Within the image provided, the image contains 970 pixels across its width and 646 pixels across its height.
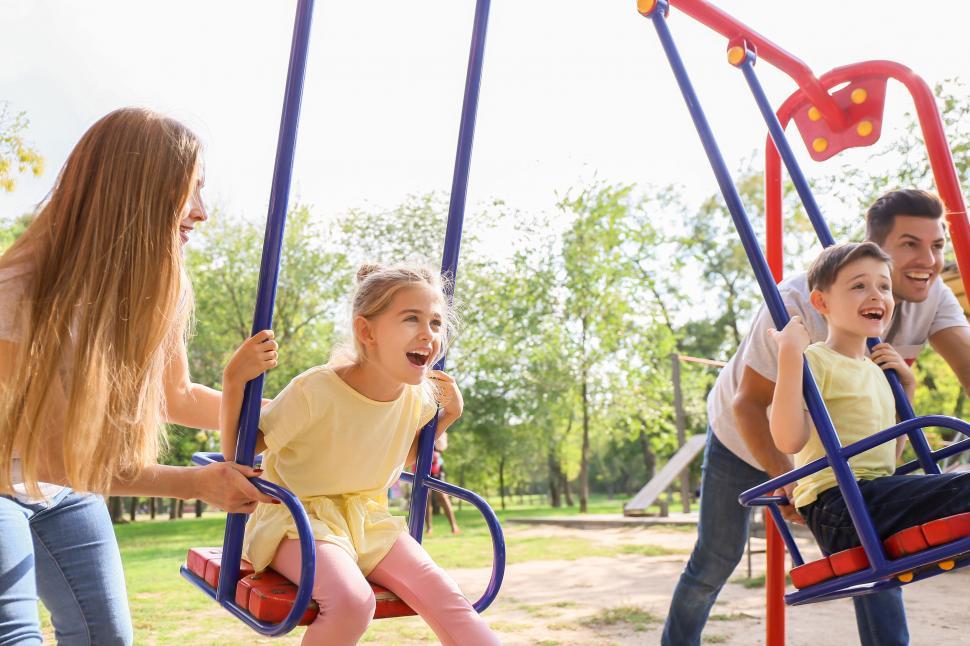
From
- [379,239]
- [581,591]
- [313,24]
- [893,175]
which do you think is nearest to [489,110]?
[379,239]

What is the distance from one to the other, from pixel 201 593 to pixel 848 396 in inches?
231

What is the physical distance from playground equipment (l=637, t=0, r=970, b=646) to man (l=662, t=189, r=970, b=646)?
11 centimetres

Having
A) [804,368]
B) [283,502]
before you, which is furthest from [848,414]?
[283,502]

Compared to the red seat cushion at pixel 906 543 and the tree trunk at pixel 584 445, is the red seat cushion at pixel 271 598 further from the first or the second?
the tree trunk at pixel 584 445

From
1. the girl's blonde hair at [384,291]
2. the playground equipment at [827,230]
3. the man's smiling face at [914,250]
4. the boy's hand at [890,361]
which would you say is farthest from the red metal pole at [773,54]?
the girl's blonde hair at [384,291]

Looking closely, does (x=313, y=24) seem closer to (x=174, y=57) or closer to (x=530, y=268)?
(x=530, y=268)

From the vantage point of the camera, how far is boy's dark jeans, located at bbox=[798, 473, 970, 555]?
2.01 meters

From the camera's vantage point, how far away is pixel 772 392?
267 centimetres

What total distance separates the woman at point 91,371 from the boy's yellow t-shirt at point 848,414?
145cm

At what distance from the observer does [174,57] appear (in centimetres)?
3900

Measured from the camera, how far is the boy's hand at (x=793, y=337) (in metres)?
2.21

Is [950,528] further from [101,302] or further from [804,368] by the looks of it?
[101,302]

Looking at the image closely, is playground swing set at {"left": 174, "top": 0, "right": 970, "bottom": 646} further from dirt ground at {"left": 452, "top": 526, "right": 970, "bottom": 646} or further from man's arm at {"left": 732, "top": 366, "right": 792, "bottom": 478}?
dirt ground at {"left": 452, "top": 526, "right": 970, "bottom": 646}

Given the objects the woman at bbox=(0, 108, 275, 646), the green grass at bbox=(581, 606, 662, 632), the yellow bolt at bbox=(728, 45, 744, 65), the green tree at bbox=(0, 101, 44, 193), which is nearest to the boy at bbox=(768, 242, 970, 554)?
the yellow bolt at bbox=(728, 45, 744, 65)
